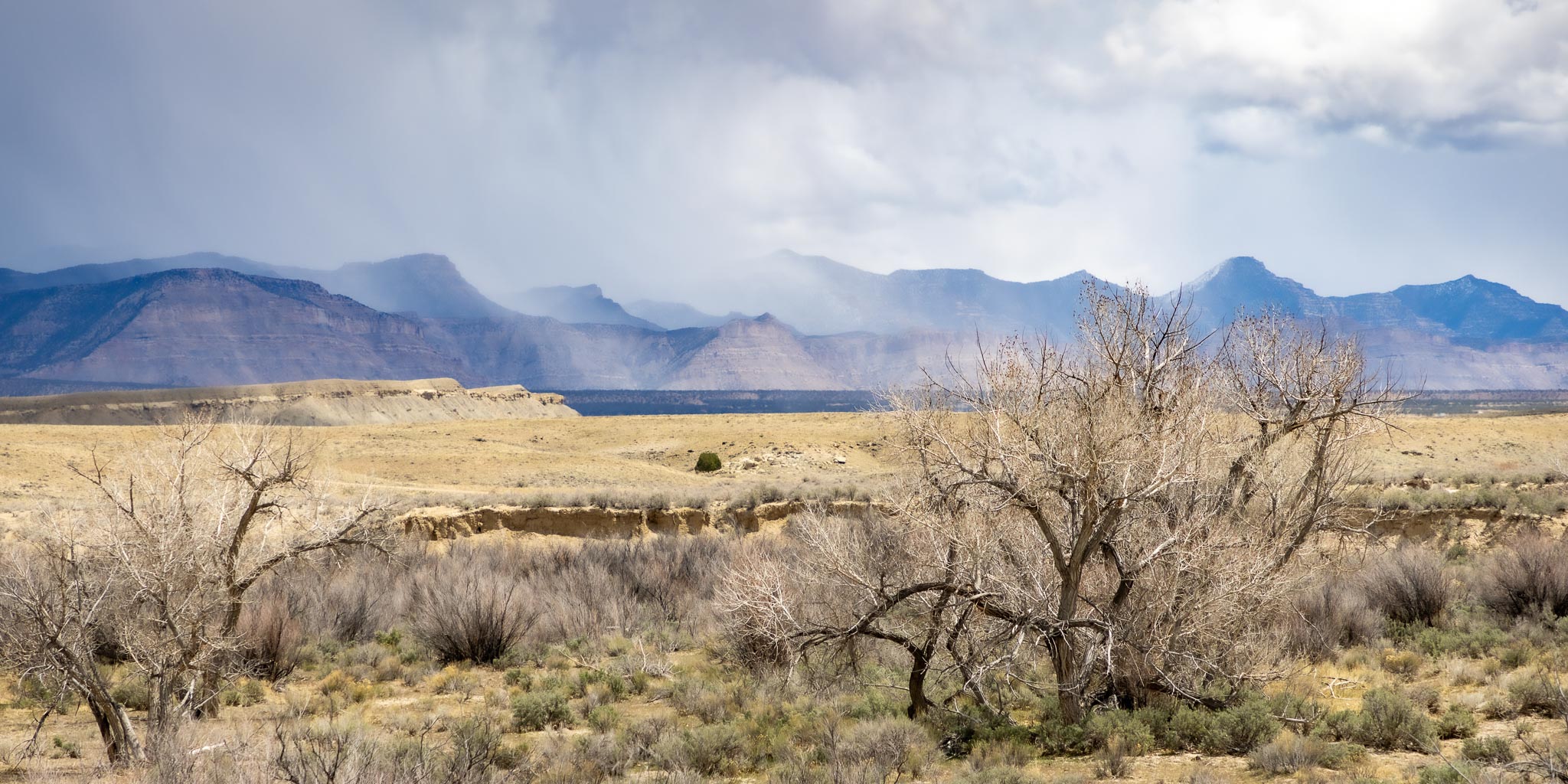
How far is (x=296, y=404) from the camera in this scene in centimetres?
8575

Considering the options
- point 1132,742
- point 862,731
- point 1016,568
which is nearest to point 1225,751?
point 1132,742

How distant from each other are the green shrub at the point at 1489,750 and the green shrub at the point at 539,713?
821 centimetres

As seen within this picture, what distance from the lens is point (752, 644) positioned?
11.4m

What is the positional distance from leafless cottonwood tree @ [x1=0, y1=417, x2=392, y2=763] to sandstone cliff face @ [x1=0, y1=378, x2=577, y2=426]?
69786 millimetres

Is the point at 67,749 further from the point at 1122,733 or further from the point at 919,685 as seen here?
the point at 1122,733

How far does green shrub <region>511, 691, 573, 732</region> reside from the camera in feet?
31.0

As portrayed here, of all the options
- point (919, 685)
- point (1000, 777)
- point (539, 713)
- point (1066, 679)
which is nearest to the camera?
point (1000, 777)

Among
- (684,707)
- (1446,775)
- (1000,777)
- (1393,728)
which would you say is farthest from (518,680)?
(1446,775)

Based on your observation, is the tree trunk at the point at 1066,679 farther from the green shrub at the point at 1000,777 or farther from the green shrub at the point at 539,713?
the green shrub at the point at 539,713

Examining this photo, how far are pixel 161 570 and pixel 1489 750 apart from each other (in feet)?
36.2

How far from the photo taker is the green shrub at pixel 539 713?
372 inches

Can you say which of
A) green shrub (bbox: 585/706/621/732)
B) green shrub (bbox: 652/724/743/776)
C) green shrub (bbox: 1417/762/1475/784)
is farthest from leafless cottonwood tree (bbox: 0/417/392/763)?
green shrub (bbox: 1417/762/1475/784)

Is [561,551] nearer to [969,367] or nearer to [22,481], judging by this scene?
[969,367]

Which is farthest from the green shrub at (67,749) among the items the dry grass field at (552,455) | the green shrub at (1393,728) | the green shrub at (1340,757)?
the dry grass field at (552,455)
